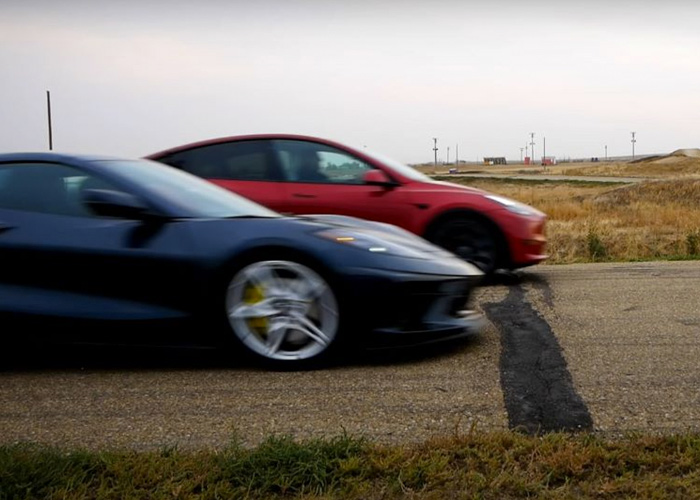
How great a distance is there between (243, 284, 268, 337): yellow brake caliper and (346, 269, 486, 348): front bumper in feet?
1.52

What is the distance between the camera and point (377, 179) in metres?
6.86

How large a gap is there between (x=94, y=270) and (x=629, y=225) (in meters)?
15.8

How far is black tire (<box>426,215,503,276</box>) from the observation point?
22.1ft

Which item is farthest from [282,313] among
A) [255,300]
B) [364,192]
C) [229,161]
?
[229,161]

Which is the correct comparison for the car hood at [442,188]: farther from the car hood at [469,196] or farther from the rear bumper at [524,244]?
the rear bumper at [524,244]

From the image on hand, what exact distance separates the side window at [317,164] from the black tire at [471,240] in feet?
2.99

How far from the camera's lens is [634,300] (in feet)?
18.2

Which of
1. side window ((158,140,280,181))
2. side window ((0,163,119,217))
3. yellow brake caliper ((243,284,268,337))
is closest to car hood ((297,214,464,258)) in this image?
yellow brake caliper ((243,284,268,337))

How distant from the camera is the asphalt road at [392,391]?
3023mm

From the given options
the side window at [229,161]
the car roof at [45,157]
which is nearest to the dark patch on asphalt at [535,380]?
the car roof at [45,157]

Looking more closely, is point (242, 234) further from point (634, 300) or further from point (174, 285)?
point (634, 300)

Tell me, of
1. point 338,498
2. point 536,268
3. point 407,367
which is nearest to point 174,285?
point 407,367

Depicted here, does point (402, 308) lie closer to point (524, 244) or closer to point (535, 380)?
point (535, 380)

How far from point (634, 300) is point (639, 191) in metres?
24.8
